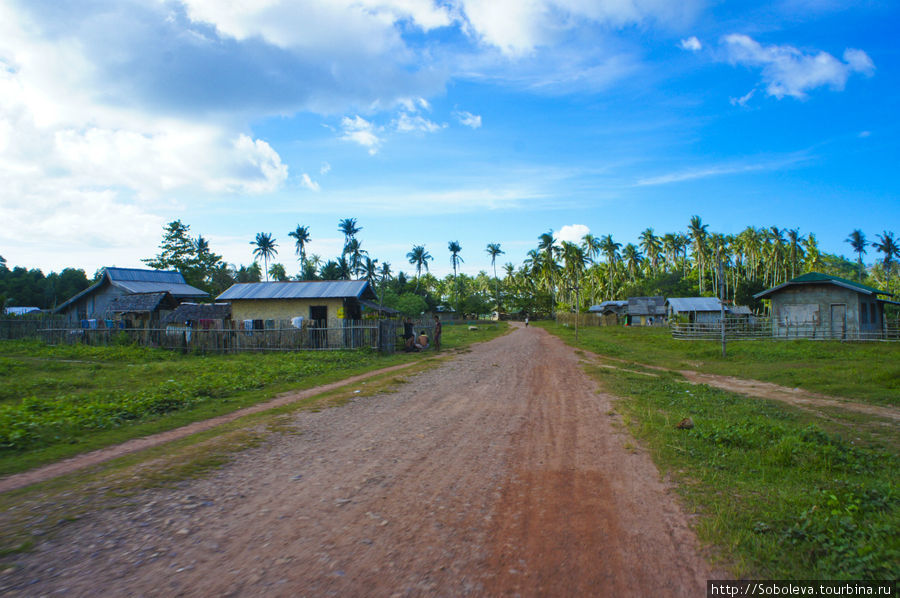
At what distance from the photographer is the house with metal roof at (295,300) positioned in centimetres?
2681

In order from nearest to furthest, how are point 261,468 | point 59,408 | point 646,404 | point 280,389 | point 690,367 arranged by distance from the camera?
point 261,468, point 59,408, point 646,404, point 280,389, point 690,367

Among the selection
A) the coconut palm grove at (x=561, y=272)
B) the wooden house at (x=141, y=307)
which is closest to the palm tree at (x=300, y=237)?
the coconut palm grove at (x=561, y=272)

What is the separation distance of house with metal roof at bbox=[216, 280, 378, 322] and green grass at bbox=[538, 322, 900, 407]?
14558 mm

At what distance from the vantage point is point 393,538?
4.32 metres

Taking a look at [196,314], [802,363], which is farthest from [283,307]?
[802,363]

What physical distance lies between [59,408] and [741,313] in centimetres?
6178

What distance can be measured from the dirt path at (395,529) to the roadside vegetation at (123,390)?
→ 125 inches

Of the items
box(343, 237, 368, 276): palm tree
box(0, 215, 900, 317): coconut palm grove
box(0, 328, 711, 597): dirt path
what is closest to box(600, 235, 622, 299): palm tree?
box(0, 215, 900, 317): coconut palm grove

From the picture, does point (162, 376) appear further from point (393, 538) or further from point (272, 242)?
point (272, 242)

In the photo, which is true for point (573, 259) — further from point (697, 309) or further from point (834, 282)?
point (834, 282)

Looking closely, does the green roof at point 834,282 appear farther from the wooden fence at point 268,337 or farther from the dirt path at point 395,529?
the dirt path at point 395,529

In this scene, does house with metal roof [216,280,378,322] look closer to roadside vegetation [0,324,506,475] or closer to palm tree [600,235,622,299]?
roadside vegetation [0,324,506,475]

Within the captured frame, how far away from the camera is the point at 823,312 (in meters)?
29.3

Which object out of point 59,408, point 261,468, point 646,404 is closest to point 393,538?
point 261,468
